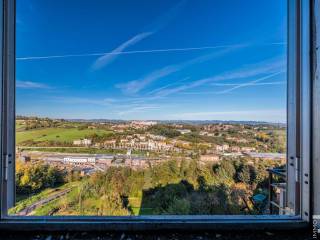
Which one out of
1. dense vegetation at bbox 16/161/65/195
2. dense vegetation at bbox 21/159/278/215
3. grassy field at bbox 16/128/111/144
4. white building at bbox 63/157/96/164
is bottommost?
dense vegetation at bbox 21/159/278/215

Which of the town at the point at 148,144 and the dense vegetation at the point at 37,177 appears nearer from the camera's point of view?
the dense vegetation at the point at 37,177

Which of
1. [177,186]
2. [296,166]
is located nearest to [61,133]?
[177,186]

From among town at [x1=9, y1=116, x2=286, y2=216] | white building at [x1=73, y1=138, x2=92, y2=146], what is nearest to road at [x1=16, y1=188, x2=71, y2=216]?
town at [x1=9, y1=116, x2=286, y2=216]

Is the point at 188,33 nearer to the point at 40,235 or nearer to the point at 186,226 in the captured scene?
the point at 186,226

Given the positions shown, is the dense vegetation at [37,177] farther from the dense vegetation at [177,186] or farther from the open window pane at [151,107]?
the dense vegetation at [177,186]

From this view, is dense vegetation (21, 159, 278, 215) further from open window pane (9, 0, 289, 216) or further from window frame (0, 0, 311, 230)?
window frame (0, 0, 311, 230)

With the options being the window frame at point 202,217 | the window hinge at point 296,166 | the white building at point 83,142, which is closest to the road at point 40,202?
the window frame at point 202,217

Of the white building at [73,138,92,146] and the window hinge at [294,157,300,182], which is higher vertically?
the white building at [73,138,92,146]
